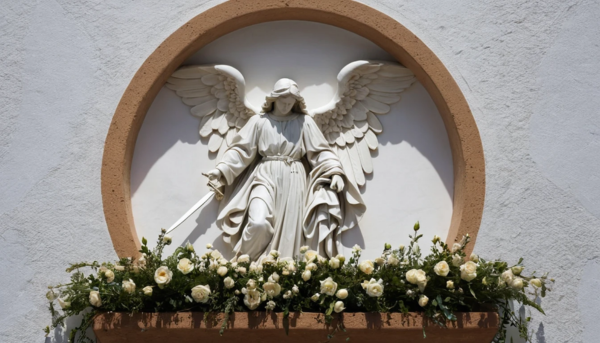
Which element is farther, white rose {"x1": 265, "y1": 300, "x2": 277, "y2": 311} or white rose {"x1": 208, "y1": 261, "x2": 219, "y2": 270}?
white rose {"x1": 208, "y1": 261, "x2": 219, "y2": 270}

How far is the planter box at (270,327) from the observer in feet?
19.9

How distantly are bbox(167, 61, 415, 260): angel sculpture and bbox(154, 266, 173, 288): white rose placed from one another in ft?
2.50

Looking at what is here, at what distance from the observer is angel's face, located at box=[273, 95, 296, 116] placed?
688 centimetres

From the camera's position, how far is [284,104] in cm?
692

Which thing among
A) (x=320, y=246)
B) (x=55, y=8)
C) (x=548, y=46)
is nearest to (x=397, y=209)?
(x=320, y=246)

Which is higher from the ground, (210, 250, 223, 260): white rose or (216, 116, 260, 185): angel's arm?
(216, 116, 260, 185): angel's arm

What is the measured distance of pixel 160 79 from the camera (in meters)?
6.93

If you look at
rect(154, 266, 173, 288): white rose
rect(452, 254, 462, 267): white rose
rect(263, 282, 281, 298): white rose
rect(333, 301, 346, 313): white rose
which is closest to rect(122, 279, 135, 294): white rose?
rect(154, 266, 173, 288): white rose

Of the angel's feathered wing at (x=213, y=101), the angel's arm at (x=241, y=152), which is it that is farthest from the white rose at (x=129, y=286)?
the angel's feathered wing at (x=213, y=101)

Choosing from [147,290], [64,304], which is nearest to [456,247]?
[147,290]

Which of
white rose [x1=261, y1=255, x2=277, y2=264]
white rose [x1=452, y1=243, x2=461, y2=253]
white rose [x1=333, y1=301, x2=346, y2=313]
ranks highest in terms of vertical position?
white rose [x1=452, y1=243, x2=461, y2=253]

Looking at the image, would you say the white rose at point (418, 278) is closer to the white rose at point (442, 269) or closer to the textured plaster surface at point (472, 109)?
the white rose at point (442, 269)

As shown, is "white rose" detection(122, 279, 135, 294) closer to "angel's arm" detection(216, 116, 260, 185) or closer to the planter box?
the planter box

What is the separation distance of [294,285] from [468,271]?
1.10 meters
